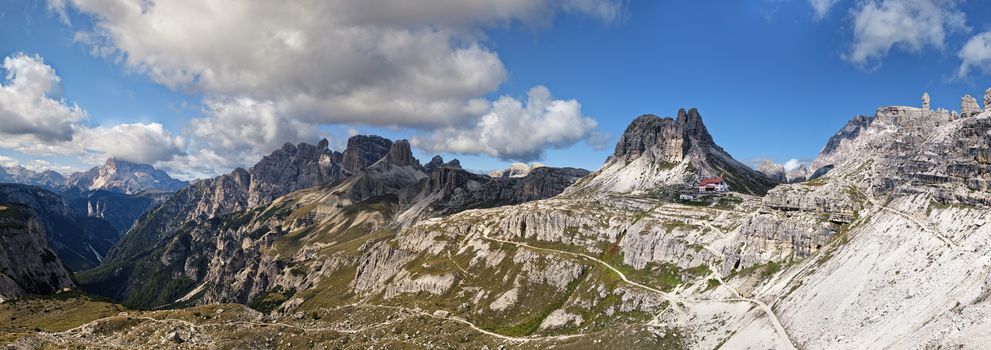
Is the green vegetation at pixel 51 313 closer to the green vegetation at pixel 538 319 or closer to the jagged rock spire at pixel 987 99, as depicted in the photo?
the green vegetation at pixel 538 319

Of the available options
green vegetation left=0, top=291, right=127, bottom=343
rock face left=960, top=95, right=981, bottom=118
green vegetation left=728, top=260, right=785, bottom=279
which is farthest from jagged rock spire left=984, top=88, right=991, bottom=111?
green vegetation left=0, top=291, right=127, bottom=343

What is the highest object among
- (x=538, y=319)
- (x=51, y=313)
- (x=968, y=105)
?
(x=968, y=105)

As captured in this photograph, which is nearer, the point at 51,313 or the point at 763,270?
the point at 763,270

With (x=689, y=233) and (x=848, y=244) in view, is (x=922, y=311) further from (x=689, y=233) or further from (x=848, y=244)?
(x=689, y=233)

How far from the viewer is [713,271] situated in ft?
462

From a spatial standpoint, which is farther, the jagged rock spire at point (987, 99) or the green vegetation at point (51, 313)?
the green vegetation at point (51, 313)

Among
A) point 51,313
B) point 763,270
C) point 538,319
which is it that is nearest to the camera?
point 763,270

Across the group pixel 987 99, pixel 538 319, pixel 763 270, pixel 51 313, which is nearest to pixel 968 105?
pixel 987 99

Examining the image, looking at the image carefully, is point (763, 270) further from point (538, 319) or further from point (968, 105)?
point (968, 105)

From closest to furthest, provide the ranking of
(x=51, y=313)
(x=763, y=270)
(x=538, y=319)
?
(x=763, y=270)
(x=538, y=319)
(x=51, y=313)

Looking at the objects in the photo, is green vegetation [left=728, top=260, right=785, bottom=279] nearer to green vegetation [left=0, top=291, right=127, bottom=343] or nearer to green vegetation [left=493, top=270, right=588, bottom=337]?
green vegetation [left=493, top=270, right=588, bottom=337]

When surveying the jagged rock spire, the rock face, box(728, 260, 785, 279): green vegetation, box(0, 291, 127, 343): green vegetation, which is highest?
the rock face

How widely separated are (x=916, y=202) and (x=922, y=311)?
4446 centimetres

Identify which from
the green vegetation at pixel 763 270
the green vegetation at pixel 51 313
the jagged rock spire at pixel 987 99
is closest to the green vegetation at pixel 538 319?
the green vegetation at pixel 763 270
